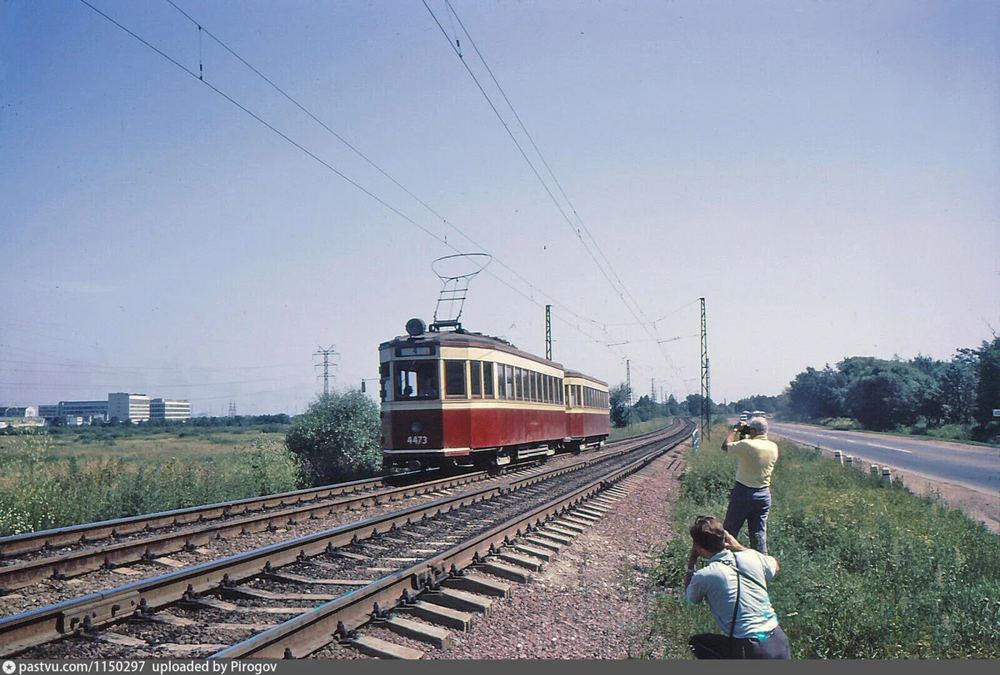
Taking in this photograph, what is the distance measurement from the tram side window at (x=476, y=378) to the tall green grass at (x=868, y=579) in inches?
192

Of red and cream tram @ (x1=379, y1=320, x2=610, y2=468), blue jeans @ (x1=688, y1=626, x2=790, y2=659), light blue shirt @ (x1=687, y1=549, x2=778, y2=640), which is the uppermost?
red and cream tram @ (x1=379, y1=320, x2=610, y2=468)

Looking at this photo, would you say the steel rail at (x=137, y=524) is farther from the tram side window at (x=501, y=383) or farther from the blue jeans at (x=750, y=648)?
the blue jeans at (x=750, y=648)

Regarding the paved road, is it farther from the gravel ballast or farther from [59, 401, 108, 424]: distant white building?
[59, 401, 108, 424]: distant white building

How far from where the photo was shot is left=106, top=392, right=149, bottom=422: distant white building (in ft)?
583

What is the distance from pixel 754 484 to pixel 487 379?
950cm

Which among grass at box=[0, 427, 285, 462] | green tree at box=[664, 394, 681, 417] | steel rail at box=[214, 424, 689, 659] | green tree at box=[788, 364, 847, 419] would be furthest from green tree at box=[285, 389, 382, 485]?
green tree at box=[664, 394, 681, 417]

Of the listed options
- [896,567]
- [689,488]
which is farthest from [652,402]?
[896,567]

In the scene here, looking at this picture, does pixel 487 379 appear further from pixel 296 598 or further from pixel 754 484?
pixel 296 598

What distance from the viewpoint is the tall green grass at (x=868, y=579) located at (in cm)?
570

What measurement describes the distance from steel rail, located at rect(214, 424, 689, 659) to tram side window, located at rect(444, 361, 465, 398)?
658 centimetres

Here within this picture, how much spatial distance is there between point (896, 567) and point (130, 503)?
11022 mm

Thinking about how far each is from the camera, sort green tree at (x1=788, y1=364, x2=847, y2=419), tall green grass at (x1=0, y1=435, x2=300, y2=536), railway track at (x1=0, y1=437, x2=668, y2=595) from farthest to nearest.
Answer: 1. green tree at (x1=788, y1=364, x2=847, y2=419)
2. tall green grass at (x1=0, y1=435, x2=300, y2=536)
3. railway track at (x1=0, y1=437, x2=668, y2=595)

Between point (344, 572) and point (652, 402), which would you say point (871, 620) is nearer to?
point (344, 572)

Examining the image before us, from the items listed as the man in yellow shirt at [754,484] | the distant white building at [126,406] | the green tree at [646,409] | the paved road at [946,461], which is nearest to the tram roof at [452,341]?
the man in yellow shirt at [754,484]
